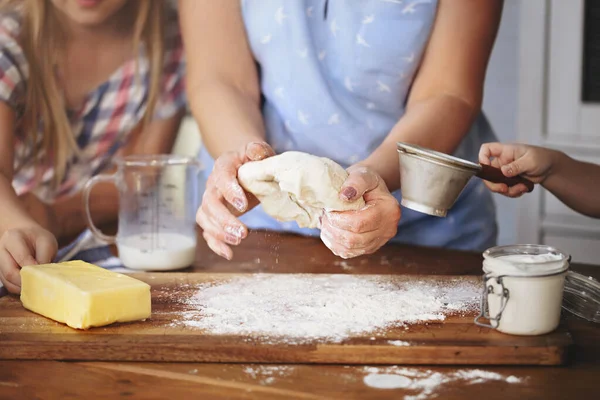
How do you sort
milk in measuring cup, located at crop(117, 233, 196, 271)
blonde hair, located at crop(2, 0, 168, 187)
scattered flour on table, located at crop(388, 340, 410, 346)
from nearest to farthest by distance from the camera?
1. scattered flour on table, located at crop(388, 340, 410, 346)
2. milk in measuring cup, located at crop(117, 233, 196, 271)
3. blonde hair, located at crop(2, 0, 168, 187)

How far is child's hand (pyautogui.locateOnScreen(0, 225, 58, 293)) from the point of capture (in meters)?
1.35

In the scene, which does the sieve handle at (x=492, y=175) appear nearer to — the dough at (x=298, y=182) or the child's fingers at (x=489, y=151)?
the child's fingers at (x=489, y=151)

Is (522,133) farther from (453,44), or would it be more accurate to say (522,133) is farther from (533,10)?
(453,44)

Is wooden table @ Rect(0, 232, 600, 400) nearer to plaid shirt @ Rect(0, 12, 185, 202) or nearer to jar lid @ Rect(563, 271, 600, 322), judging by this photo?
jar lid @ Rect(563, 271, 600, 322)

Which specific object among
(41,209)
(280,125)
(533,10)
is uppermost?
(533,10)

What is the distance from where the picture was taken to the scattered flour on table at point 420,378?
3.14 feet

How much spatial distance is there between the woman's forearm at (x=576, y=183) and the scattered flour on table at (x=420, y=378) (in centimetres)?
56

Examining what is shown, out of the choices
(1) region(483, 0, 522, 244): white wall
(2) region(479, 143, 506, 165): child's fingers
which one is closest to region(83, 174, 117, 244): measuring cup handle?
(2) region(479, 143, 506, 165): child's fingers

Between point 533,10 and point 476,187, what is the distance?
0.62 metres

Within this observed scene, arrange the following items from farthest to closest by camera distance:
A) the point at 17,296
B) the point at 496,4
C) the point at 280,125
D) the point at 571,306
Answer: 1. the point at 280,125
2. the point at 496,4
3. the point at 17,296
4. the point at 571,306

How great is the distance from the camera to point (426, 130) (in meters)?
1.52

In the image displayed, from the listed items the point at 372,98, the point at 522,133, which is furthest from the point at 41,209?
the point at 522,133

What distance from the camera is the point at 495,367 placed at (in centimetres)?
103

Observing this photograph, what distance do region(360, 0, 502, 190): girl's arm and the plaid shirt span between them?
643 mm
